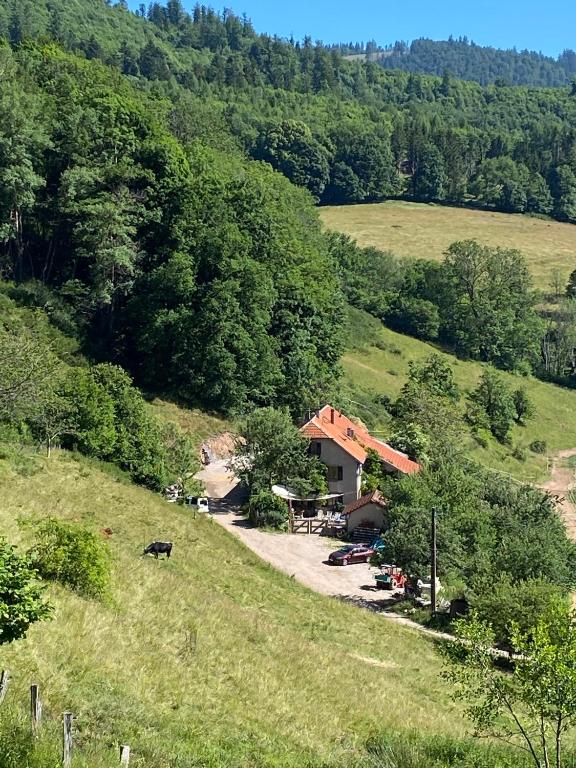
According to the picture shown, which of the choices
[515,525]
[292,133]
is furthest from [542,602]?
[292,133]

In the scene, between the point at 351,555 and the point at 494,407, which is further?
the point at 494,407

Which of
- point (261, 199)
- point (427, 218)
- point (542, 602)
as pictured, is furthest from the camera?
point (427, 218)

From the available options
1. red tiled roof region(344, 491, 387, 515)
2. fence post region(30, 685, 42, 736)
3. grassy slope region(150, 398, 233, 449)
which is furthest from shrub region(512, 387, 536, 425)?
fence post region(30, 685, 42, 736)

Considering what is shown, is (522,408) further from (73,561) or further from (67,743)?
(67,743)

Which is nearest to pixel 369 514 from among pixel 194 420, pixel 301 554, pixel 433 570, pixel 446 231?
pixel 301 554

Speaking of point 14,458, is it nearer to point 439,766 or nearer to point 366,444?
point 439,766

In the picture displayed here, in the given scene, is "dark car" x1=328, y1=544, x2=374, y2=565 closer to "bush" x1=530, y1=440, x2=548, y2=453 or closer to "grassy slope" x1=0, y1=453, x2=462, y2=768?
"grassy slope" x1=0, y1=453, x2=462, y2=768
